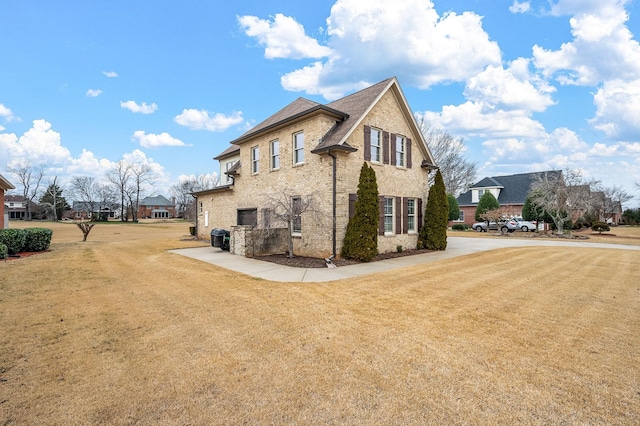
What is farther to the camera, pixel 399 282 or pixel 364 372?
pixel 399 282

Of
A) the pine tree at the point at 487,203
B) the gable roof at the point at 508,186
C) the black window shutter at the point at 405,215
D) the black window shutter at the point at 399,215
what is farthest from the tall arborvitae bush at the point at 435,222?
the gable roof at the point at 508,186

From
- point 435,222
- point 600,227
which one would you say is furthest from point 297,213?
point 600,227

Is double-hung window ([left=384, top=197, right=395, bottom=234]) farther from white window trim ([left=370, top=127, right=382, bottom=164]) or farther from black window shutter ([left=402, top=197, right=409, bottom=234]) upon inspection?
white window trim ([left=370, top=127, right=382, bottom=164])

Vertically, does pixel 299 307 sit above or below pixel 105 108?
below

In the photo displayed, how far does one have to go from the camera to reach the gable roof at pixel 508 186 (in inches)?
1458

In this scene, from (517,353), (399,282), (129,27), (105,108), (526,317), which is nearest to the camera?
(517,353)

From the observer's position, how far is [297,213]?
499 inches

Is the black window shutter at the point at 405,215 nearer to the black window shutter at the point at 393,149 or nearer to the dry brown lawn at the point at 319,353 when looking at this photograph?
the black window shutter at the point at 393,149

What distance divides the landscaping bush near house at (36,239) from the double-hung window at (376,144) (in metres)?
16.7

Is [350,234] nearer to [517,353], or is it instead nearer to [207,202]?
[517,353]

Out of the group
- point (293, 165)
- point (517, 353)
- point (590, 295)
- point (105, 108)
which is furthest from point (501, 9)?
point (105, 108)

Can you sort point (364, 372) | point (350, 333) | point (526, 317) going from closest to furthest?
1. point (364, 372)
2. point (350, 333)
3. point (526, 317)

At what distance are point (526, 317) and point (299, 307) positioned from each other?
14.3 ft

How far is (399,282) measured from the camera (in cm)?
840
